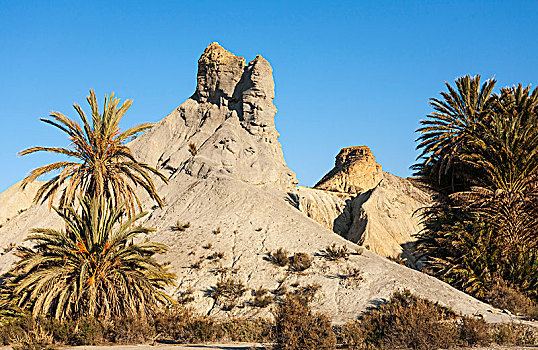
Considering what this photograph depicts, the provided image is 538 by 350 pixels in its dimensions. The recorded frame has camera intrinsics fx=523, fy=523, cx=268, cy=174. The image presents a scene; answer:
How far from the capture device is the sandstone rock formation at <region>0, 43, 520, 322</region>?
2377 cm

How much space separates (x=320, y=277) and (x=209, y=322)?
784cm

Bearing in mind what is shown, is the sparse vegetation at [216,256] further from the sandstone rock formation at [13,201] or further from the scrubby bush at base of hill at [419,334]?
the sandstone rock formation at [13,201]

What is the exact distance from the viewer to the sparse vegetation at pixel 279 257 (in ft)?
85.9

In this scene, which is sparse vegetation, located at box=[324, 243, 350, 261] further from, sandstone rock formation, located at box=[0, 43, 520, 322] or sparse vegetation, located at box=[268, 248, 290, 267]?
sparse vegetation, located at box=[268, 248, 290, 267]

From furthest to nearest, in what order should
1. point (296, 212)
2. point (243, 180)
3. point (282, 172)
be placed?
point (282, 172)
point (243, 180)
point (296, 212)

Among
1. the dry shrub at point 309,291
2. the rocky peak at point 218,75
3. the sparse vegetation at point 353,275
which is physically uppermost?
the rocky peak at point 218,75

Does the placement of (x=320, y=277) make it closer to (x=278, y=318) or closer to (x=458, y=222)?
(x=458, y=222)

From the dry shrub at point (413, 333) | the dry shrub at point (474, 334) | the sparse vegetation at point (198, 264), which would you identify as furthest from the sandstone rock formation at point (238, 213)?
the dry shrub at point (413, 333)

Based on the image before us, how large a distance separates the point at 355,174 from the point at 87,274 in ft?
209

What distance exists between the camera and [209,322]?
725 inches

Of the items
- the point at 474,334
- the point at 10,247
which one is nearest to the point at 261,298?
the point at 474,334

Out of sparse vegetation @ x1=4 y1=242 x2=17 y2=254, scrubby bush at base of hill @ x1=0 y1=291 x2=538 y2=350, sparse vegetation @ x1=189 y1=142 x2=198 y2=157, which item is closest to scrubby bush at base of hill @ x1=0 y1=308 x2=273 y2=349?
scrubby bush at base of hill @ x1=0 y1=291 x2=538 y2=350

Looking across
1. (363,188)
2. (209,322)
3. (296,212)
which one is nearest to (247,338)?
(209,322)

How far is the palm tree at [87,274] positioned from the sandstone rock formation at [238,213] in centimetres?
594
